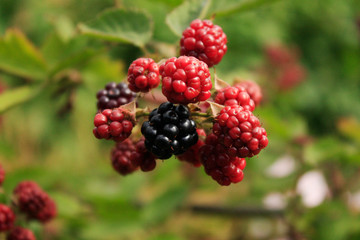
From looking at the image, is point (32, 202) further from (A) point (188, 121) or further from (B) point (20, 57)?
(A) point (188, 121)

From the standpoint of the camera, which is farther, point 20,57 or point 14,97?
point 20,57

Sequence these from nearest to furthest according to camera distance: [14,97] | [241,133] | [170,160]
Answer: [241,133], [14,97], [170,160]

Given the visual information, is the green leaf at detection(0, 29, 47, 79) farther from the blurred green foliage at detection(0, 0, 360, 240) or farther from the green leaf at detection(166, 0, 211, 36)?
the green leaf at detection(166, 0, 211, 36)

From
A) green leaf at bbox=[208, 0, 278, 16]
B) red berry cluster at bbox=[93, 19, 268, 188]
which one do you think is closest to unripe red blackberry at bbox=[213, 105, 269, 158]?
red berry cluster at bbox=[93, 19, 268, 188]

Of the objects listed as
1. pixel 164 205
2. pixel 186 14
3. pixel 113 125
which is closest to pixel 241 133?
pixel 113 125

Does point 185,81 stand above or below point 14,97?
below

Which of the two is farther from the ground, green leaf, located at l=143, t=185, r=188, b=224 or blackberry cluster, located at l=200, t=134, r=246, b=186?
green leaf, located at l=143, t=185, r=188, b=224

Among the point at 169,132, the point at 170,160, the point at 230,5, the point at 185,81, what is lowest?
the point at 169,132
